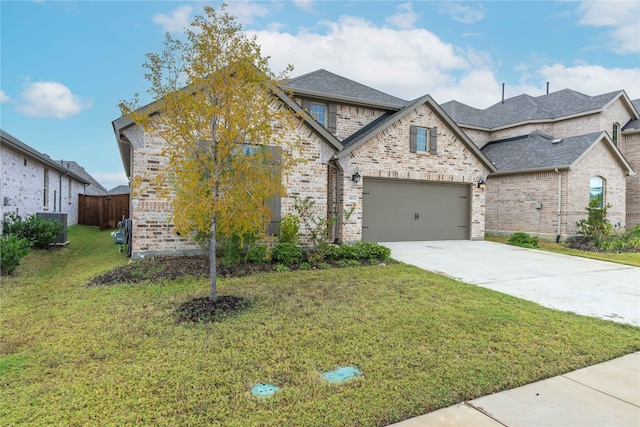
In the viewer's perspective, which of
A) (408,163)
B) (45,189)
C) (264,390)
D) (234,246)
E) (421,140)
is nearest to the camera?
(264,390)

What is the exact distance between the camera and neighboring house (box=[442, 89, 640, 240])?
15.1 m

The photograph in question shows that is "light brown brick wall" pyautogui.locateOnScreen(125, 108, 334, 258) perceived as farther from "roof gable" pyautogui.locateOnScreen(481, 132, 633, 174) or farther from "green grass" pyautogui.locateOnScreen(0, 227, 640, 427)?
"roof gable" pyautogui.locateOnScreen(481, 132, 633, 174)

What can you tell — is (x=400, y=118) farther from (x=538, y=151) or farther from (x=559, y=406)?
(x=559, y=406)

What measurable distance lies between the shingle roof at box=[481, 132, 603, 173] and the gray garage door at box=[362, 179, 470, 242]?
182 inches

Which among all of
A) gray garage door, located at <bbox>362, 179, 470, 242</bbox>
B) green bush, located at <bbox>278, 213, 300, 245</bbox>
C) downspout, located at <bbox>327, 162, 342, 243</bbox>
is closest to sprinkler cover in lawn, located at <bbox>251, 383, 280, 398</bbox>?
green bush, located at <bbox>278, 213, 300, 245</bbox>

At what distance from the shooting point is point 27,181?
12.6 m


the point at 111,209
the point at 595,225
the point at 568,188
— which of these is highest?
the point at 568,188

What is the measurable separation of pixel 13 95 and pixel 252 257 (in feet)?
39.4

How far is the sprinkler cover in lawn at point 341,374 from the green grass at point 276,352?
0.09 metres

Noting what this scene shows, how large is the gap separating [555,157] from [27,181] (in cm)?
2177

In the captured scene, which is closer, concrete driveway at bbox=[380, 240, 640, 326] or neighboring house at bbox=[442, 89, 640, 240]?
concrete driveway at bbox=[380, 240, 640, 326]

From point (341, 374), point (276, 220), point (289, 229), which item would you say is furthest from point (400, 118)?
point (341, 374)

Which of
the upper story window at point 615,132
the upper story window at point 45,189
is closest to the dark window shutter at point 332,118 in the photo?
the upper story window at point 45,189

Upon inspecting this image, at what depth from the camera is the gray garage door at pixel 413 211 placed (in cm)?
1249
